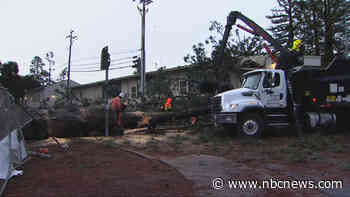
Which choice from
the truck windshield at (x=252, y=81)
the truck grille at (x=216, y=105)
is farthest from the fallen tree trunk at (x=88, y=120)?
the truck windshield at (x=252, y=81)

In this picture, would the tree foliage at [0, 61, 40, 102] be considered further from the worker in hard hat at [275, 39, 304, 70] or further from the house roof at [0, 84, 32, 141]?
the house roof at [0, 84, 32, 141]

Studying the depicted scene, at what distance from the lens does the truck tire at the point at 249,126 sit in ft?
34.4

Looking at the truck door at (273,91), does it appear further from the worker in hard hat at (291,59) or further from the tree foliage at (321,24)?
the tree foliage at (321,24)

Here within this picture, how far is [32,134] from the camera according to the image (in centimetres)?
1104

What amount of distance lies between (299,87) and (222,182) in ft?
25.8

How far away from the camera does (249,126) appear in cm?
1052

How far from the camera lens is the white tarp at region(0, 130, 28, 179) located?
5064 millimetres

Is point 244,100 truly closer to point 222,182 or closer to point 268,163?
point 268,163

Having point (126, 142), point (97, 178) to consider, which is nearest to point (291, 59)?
point (126, 142)

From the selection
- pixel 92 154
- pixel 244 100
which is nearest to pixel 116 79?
pixel 244 100

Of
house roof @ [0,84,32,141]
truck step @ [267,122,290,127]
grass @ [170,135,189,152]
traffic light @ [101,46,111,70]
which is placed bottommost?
grass @ [170,135,189,152]

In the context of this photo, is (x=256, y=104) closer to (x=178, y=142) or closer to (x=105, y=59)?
(x=178, y=142)

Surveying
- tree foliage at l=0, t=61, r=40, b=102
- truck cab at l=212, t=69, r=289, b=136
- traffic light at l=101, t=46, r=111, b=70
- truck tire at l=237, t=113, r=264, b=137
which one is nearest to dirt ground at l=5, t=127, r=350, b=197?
truck tire at l=237, t=113, r=264, b=137

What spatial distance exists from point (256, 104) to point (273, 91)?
0.90 m
